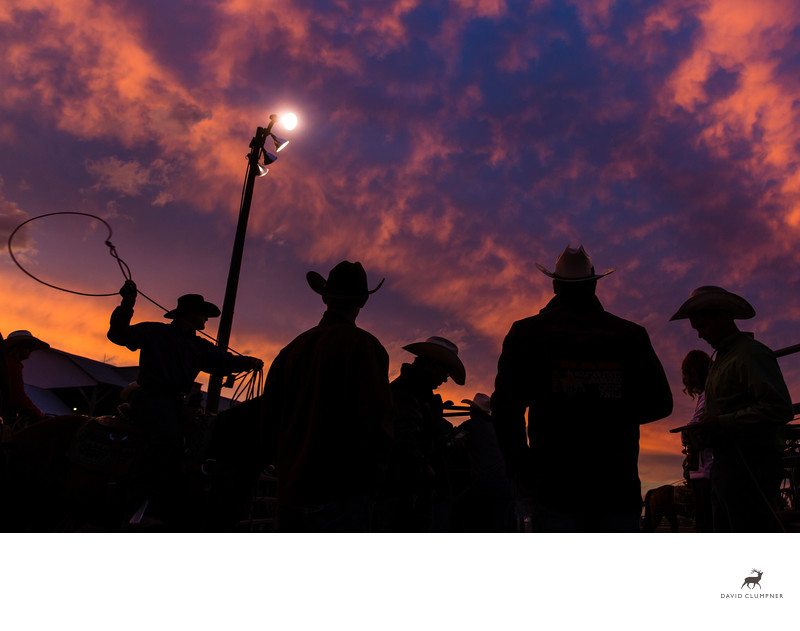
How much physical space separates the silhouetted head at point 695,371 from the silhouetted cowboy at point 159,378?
429 cm

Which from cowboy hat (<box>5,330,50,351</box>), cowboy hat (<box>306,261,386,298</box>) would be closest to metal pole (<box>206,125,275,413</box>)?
cowboy hat (<box>5,330,50,351</box>)

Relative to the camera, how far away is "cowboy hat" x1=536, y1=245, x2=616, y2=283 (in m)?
2.93

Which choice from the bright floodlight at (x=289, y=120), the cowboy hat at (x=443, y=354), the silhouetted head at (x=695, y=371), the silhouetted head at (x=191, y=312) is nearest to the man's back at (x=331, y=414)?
the cowboy hat at (x=443, y=354)

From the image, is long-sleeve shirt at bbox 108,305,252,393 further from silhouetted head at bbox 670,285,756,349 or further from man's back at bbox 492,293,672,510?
silhouetted head at bbox 670,285,756,349

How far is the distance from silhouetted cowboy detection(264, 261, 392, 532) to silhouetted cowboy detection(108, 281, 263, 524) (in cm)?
211

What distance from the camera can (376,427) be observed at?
2711 millimetres

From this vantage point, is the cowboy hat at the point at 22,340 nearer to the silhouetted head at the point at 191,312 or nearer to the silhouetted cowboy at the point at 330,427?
the silhouetted head at the point at 191,312

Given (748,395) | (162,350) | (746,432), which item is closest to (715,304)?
(748,395)

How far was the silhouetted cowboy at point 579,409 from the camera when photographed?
8.03 feet

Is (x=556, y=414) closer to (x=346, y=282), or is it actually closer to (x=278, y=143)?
(x=346, y=282)

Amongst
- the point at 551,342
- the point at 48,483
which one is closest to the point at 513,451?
the point at 551,342

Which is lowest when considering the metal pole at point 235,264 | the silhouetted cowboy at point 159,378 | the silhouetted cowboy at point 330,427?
the silhouetted cowboy at point 330,427
